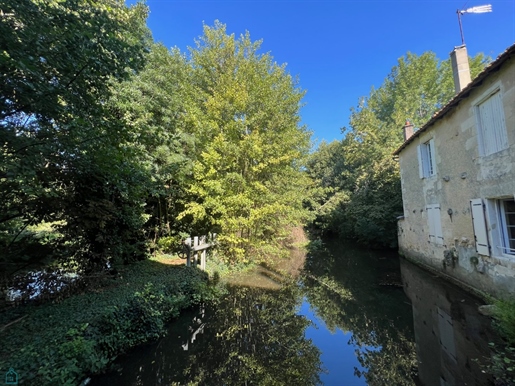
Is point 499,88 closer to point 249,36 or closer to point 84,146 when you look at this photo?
point 84,146

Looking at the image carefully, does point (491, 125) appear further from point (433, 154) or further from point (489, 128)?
point (433, 154)

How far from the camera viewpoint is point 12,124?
3441 millimetres

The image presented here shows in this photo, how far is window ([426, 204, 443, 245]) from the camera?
28.4 feet

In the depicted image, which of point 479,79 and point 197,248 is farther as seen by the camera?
point 197,248

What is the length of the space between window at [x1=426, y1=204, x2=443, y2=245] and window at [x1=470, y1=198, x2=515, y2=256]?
2.33 meters

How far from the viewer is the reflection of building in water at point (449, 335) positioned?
3.61m

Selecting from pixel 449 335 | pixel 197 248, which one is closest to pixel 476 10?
pixel 449 335

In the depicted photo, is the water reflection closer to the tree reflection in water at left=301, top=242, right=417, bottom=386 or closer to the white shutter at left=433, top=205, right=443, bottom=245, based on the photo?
the tree reflection in water at left=301, top=242, right=417, bottom=386

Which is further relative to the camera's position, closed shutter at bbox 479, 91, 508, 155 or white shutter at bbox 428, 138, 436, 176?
white shutter at bbox 428, 138, 436, 176

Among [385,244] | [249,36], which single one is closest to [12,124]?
[249,36]

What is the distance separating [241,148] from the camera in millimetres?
9602

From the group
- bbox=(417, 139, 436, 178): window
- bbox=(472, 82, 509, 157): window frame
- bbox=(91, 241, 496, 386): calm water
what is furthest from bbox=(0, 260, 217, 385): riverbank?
bbox=(417, 139, 436, 178): window

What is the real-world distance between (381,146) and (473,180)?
479 inches

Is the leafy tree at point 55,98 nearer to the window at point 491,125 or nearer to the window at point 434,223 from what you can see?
the window at point 491,125
